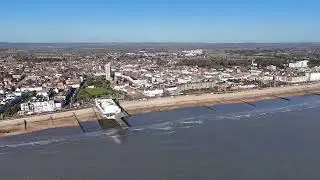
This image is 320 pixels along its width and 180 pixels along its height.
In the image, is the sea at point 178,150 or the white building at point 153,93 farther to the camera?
the white building at point 153,93

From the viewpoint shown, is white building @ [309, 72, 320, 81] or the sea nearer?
the sea

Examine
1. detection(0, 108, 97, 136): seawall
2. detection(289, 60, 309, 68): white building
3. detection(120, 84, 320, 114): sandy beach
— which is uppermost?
detection(289, 60, 309, 68): white building

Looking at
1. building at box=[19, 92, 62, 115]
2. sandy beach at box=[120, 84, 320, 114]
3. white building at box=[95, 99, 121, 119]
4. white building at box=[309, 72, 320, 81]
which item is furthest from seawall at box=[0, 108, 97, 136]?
white building at box=[309, 72, 320, 81]

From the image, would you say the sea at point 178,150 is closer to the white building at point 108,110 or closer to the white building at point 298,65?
the white building at point 108,110

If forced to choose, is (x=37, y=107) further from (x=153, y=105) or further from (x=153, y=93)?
(x=153, y=93)

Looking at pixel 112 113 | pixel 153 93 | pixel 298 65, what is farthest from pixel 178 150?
pixel 298 65

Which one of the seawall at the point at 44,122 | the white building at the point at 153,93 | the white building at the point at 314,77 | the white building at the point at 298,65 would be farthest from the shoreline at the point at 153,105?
the white building at the point at 298,65

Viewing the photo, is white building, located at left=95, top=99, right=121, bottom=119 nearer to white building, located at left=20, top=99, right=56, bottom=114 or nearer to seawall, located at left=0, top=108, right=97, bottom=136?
seawall, located at left=0, top=108, right=97, bottom=136
